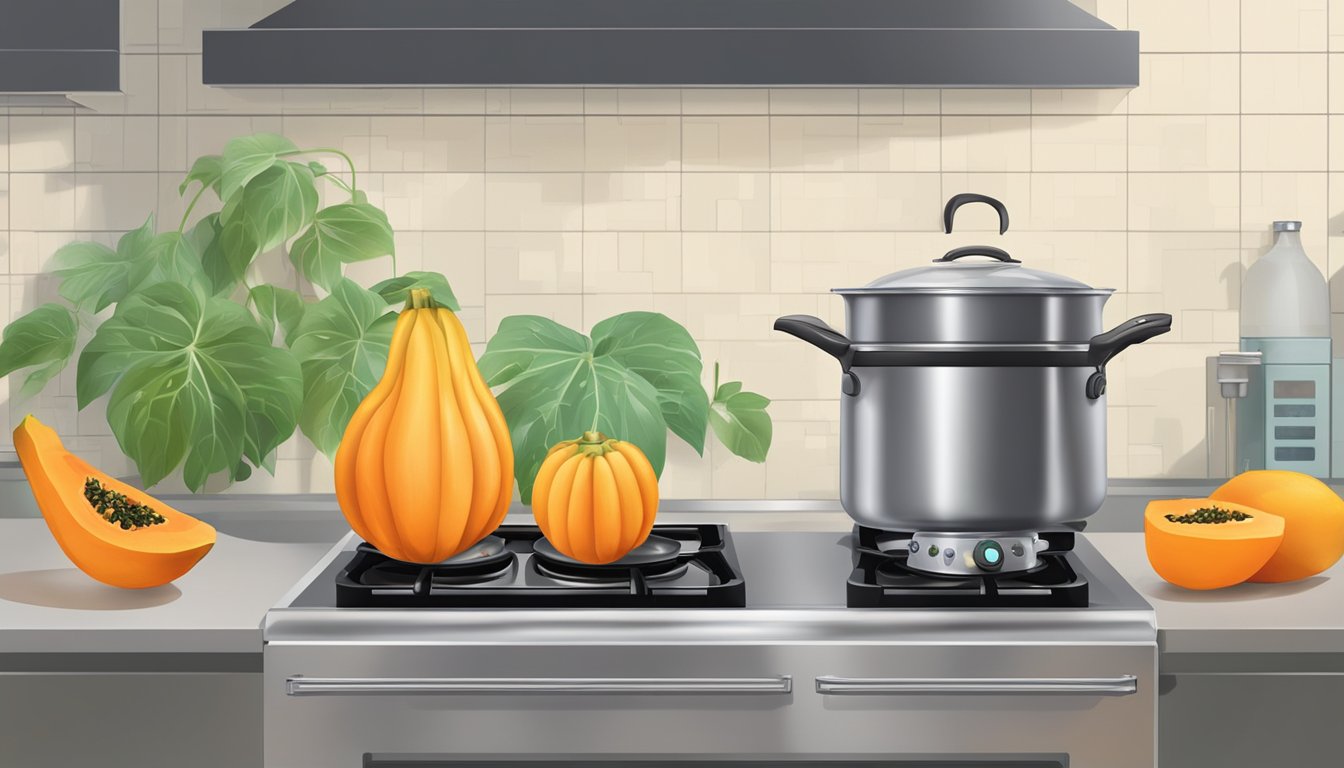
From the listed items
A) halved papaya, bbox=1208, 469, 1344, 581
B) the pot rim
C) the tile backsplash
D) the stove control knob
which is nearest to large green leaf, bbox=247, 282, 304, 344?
the tile backsplash

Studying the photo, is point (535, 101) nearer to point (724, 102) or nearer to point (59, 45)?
point (724, 102)

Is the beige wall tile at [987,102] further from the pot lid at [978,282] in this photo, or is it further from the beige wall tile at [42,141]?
the beige wall tile at [42,141]

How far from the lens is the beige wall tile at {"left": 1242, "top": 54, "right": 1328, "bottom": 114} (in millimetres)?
1784

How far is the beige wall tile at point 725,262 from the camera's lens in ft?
5.95

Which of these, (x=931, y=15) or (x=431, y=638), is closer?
(x=431, y=638)

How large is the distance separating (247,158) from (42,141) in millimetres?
371

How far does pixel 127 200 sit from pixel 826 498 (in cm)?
127

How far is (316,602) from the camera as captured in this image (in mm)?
1095

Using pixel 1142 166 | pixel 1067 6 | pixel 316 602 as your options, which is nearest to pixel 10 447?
pixel 316 602

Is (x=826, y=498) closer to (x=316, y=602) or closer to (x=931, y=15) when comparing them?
(x=931, y=15)

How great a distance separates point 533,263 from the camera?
1.82m

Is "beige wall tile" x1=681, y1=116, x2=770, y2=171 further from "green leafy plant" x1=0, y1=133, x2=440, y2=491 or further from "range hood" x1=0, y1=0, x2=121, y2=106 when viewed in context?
"range hood" x1=0, y1=0, x2=121, y2=106

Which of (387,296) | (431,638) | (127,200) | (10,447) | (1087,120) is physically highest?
(1087,120)

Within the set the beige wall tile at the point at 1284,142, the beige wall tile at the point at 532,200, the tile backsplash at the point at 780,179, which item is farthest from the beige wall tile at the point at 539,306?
the beige wall tile at the point at 1284,142
